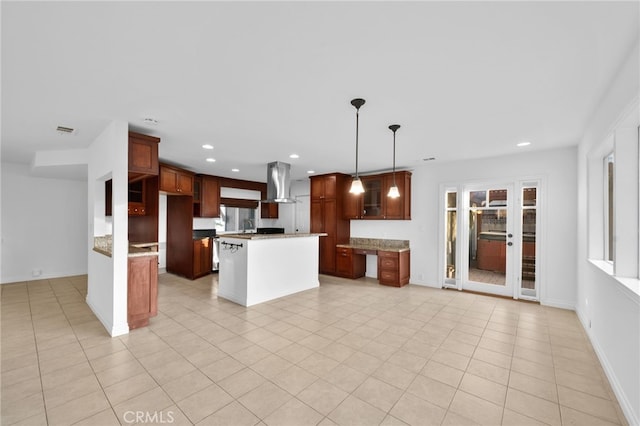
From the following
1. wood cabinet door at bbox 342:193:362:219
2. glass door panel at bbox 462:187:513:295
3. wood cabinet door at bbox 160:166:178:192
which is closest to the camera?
glass door panel at bbox 462:187:513:295

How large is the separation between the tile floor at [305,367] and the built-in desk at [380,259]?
4.50 feet

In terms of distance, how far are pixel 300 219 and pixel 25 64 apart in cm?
651

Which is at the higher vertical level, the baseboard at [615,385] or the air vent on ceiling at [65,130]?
the air vent on ceiling at [65,130]

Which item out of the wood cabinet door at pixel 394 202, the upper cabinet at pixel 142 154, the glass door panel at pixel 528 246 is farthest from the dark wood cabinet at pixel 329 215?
the upper cabinet at pixel 142 154

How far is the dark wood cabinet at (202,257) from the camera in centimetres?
605

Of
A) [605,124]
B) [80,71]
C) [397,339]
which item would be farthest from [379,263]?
[80,71]

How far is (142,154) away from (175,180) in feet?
7.27

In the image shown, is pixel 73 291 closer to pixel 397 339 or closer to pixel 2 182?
pixel 2 182

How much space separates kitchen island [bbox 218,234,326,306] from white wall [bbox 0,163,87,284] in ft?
14.0

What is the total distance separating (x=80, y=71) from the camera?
208cm

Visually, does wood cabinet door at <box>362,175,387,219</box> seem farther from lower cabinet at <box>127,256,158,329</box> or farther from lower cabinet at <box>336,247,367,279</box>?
lower cabinet at <box>127,256,158,329</box>

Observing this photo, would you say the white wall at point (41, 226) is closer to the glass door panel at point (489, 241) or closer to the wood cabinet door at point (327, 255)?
the wood cabinet door at point (327, 255)

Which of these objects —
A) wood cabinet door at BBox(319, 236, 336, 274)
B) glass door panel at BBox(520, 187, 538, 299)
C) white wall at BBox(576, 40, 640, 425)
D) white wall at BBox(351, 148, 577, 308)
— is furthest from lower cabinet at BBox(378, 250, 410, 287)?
white wall at BBox(576, 40, 640, 425)

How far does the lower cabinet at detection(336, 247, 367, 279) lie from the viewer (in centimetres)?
621
